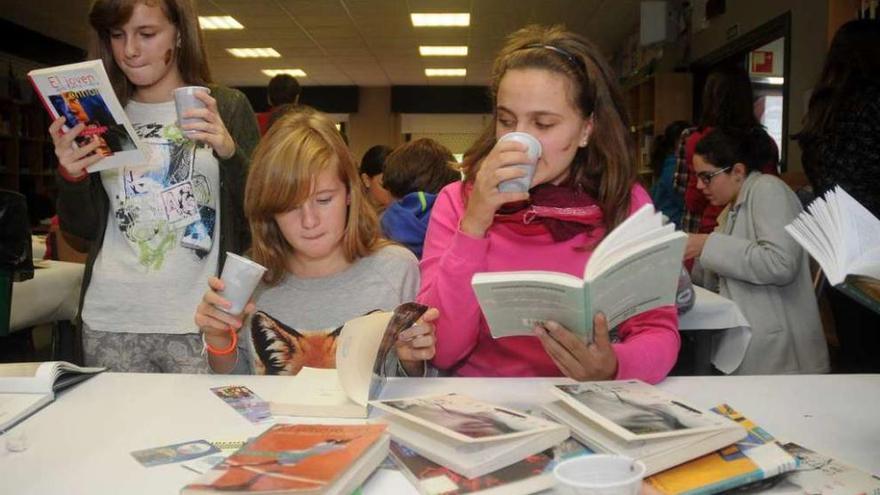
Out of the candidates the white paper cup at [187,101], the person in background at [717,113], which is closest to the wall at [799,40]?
the person in background at [717,113]

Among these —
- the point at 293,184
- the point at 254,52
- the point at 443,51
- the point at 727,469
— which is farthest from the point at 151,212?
the point at 254,52

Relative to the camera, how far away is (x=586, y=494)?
2.39 ft

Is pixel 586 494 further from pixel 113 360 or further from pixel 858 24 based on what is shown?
pixel 858 24

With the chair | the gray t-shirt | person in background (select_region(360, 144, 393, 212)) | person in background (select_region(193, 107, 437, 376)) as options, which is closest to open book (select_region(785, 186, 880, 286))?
person in background (select_region(193, 107, 437, 376))

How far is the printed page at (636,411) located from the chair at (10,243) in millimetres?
2023

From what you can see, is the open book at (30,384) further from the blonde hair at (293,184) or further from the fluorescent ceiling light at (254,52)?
the fluorescent ceiling light at (254,52)

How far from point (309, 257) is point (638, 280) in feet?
2.60

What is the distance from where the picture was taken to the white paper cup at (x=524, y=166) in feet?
4.02

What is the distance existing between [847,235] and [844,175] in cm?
153

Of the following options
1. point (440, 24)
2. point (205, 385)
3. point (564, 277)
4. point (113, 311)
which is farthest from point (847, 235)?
point (440, 24)

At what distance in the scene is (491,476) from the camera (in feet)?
2.93

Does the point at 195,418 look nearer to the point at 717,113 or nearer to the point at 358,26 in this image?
the point at 717,113

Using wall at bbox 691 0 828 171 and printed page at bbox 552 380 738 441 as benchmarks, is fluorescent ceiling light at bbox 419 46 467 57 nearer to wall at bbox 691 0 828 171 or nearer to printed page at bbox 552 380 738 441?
wall at bbox 691 0 828 171

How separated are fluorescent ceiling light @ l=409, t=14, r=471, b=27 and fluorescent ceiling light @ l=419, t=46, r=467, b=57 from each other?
1.28 meters
